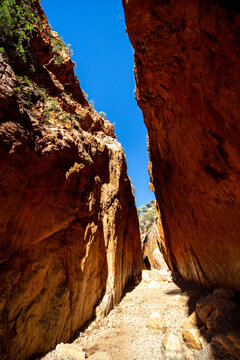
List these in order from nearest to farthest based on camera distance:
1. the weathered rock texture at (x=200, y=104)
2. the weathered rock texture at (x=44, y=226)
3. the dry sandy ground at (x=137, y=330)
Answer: the weathered rock texture at (x=44, y=226) < the weathered rock texture at (x=200, y=104) < the dry sandy ground at (x=137, y=330)

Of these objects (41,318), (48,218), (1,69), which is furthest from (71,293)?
(1,69)

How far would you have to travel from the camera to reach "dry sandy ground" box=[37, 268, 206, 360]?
4.52 metres

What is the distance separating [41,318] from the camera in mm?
4258

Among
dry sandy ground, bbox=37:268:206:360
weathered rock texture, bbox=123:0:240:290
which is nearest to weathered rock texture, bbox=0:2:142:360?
dry sandy ground, bbox=37:268:206:360

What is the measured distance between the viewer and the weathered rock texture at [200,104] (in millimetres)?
4070

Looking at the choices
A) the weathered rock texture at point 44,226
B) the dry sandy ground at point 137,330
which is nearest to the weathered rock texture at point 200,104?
the dry sandy ground at point 137,330

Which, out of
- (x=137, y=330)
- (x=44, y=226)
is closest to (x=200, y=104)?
(x=44, y=226)

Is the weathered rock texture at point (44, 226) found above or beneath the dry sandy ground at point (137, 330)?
above

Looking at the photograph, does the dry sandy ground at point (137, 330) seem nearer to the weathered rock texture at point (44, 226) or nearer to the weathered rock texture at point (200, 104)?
the weathered rock texture at point (44, 226)

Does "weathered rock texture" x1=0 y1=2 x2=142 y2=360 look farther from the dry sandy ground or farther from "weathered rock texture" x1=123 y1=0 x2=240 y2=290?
"weathered rock texture" x1=123 y1=0 x2=240 y2=290

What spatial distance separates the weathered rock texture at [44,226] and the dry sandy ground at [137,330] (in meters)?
0.45

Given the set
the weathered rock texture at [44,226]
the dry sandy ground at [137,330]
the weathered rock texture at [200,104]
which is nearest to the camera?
the weathered rock texture at [44,226]

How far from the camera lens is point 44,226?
4.70m

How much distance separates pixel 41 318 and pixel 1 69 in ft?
20.0
